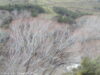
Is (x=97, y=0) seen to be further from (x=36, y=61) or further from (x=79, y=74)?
(x=79, y=74)

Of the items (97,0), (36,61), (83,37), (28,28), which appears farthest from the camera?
(97,0)

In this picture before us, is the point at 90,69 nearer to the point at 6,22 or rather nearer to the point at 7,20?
the point at 6,22

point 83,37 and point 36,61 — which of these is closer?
point 36,61

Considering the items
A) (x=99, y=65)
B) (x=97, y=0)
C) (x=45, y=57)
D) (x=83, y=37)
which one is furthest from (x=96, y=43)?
(x=97, y=0)

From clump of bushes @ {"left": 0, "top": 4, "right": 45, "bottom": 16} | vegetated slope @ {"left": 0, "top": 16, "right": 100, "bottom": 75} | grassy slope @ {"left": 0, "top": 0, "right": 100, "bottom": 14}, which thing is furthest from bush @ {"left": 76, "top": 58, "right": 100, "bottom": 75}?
grassy slope @ {"left": 0, "top": 0, "right": 100, "bottom": 14}

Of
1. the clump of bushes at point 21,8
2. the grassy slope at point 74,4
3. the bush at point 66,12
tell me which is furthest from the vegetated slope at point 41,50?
the grassy slope at point 74,4

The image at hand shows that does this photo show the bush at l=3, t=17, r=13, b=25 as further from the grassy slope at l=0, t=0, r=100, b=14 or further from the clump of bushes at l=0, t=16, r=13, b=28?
the grassy slope at l=0, t=0, r=100, b=14

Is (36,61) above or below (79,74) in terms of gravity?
below

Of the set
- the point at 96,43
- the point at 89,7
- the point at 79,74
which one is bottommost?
the point at 89,7
